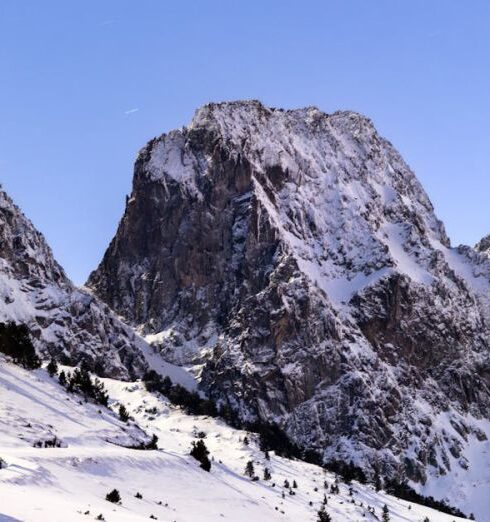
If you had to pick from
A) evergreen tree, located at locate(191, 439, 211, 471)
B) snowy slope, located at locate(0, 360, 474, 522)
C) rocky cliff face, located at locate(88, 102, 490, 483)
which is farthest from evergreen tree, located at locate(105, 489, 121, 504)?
rocky cliff face, located at locate(88, 102, 490, 483)

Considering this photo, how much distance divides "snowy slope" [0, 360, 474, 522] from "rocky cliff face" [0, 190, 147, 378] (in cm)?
6926

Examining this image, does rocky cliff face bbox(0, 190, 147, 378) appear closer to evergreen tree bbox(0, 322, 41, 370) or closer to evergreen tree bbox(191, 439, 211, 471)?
evergreen tree bbox(0, 322, 41, 370)

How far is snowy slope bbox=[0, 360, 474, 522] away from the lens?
26.9 m

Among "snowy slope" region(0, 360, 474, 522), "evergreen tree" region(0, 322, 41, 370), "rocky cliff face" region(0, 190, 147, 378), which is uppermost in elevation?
"rocky cliff face" region(0, 190, 147, 378)

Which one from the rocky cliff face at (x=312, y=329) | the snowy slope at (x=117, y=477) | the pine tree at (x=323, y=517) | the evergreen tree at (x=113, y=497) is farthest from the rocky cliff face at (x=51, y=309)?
the evergreen tree at (x=113, y=497)

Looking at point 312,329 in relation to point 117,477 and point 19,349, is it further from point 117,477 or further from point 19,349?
point 117,477

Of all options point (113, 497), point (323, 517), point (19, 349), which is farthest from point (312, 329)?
point (113, 497)

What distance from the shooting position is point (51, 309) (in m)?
152

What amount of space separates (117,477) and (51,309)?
4658 inches

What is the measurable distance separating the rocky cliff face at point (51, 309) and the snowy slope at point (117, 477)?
227 ft

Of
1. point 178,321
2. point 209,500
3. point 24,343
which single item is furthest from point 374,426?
point 209,500

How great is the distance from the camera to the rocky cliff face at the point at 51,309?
475 ft

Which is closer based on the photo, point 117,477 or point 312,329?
point 117,477

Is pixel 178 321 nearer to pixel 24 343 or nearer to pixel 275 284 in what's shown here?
pixel 275 284
